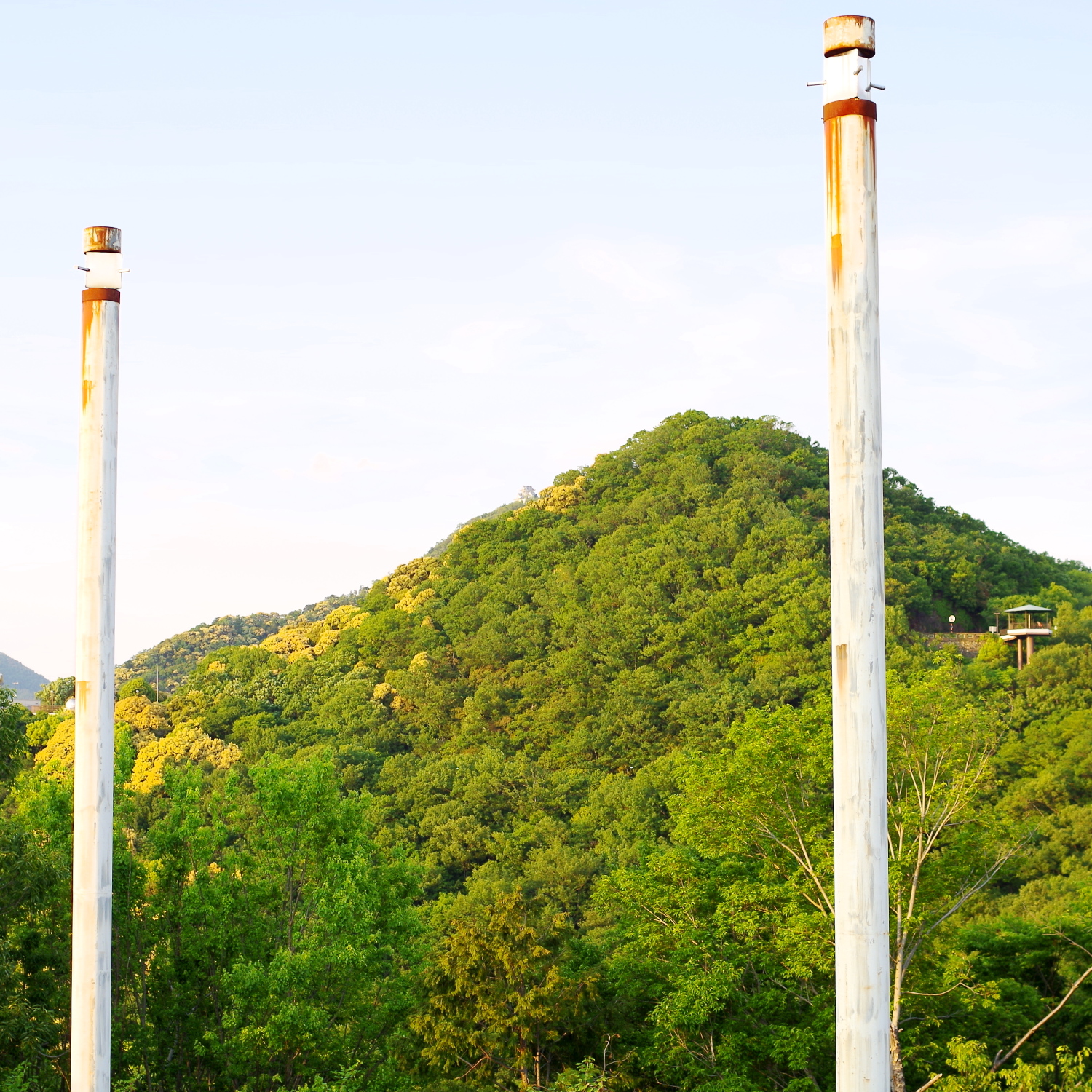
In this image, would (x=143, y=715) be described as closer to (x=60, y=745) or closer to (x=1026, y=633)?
(x=60, y=745)

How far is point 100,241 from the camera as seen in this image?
6.76 metres

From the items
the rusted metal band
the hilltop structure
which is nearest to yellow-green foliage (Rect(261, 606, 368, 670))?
the hilltop structure

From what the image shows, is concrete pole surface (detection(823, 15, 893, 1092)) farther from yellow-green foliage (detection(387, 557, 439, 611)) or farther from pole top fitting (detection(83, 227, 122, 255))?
yellow-green foliage (detection(387, 557, 439, 611))

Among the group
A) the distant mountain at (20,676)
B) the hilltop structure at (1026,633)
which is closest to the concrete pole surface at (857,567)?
the hilltop structure at (1026,633)

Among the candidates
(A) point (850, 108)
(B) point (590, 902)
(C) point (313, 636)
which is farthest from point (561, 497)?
(A) point (850, 108)

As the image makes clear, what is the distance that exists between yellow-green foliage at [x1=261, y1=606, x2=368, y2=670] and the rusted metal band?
58.5 metres

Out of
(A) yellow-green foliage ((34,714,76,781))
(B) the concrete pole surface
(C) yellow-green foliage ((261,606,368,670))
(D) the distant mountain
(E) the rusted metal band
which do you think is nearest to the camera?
(B) the concrete pole surface

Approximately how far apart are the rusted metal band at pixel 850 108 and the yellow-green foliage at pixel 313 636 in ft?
192

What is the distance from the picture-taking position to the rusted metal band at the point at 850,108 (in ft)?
15.7

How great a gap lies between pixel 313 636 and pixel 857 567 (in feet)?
205

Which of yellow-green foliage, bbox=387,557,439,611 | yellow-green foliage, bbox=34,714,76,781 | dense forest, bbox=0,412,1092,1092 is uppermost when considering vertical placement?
yellow-green foliage, bbox=387,557,439,611

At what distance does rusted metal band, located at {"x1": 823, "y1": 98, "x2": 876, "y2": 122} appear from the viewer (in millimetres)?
4797

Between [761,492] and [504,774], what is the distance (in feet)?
80.9

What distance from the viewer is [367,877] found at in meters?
18.3
